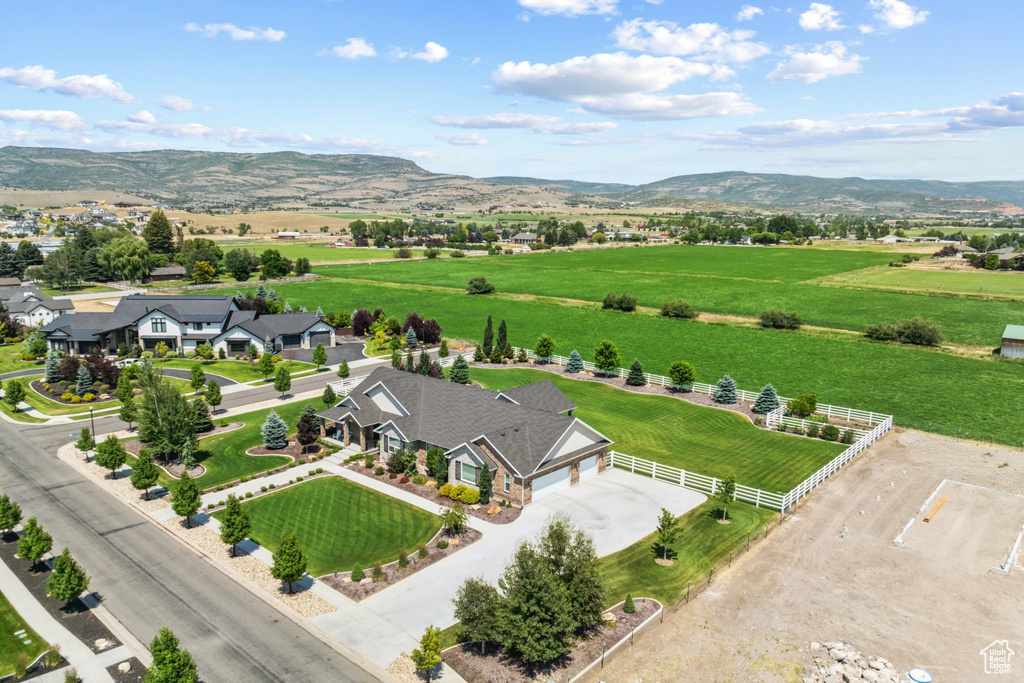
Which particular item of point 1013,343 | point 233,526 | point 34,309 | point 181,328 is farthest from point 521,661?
point 34,309

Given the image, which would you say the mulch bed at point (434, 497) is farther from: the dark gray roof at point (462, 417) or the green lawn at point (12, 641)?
the green lawn at point (12, 641)

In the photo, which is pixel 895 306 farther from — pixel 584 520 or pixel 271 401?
pixel 271 401

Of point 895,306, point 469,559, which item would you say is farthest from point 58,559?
point 895,306

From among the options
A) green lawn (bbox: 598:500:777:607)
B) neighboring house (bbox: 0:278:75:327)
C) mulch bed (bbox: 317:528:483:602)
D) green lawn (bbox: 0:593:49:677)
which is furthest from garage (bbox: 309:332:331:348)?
green lawn (bbox: 598:500:777:607)

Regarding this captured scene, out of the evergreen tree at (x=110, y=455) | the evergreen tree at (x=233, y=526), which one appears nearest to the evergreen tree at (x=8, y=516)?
the evergreen tree at (x=110, y=455)

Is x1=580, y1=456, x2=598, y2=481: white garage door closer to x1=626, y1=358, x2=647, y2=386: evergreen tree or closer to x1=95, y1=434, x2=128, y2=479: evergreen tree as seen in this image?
x1=626, y1=358, x2=647, y2=386: evergreen tree
